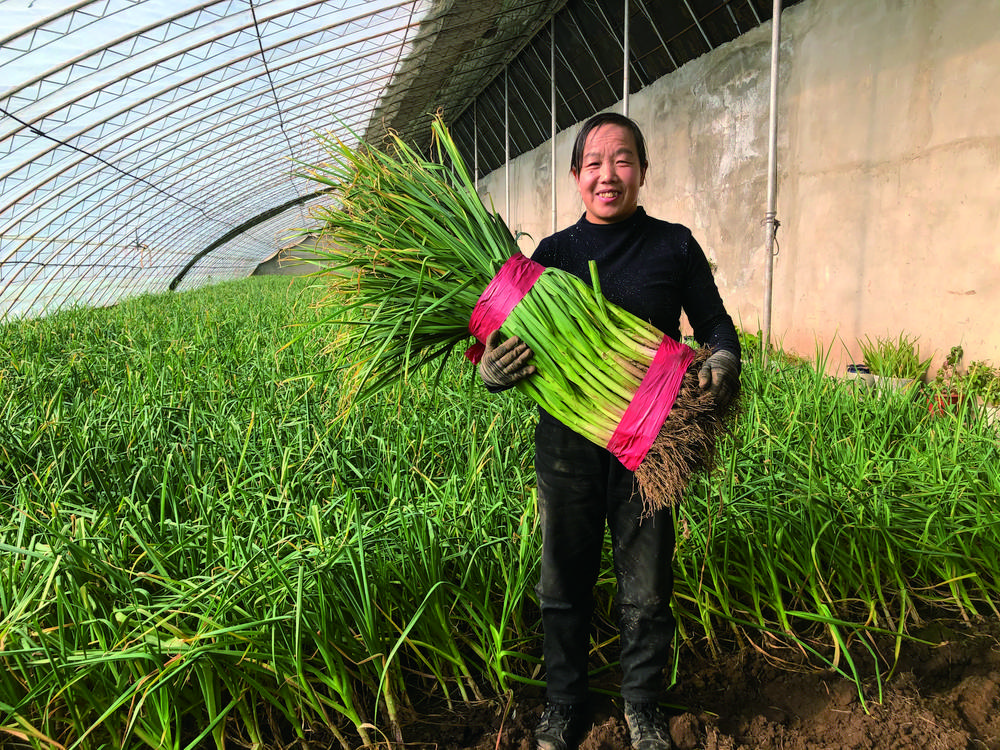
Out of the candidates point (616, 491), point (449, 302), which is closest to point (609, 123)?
point (449, 302)

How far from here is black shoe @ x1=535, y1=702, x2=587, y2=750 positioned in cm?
142

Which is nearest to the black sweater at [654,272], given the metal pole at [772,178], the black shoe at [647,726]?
the black shoe at [647,726]

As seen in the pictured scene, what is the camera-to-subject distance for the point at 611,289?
4.81ft

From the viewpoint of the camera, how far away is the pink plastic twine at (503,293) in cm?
144

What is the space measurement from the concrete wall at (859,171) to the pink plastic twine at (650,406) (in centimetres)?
312

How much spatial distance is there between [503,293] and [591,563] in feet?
2.25

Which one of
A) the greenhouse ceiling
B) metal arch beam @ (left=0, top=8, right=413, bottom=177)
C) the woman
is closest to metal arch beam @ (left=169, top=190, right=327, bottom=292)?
the greenhouse ceiling

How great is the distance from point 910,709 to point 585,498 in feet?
3.03

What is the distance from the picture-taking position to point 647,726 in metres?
1.41

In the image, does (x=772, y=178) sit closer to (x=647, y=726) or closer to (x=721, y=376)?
(x=721, y=376)

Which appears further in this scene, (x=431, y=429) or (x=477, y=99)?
(x=477, y=99)

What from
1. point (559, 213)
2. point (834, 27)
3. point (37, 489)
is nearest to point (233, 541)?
point (37, 489)

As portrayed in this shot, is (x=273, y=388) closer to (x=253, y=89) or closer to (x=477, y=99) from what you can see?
(x=253, y=89)

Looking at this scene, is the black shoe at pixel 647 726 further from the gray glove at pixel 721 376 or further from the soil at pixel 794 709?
the gray glove at pixel 721 376
